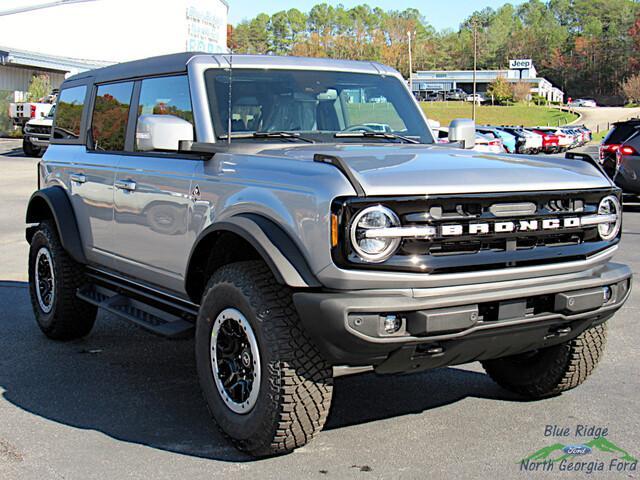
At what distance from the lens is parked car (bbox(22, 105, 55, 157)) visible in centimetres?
3177

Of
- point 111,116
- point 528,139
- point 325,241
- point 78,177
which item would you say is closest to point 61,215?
point 78,177

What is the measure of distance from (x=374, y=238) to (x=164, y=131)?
5.49 ft

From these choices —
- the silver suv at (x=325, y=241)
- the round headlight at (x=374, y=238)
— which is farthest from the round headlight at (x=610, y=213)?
the round headlight at (x=374, y=238)

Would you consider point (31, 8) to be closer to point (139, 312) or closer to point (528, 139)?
point (528, 139)

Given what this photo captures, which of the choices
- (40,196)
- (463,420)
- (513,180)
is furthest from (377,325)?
(40,196)

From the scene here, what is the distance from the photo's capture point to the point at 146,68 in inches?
238

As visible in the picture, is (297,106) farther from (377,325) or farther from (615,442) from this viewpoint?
(615,442)

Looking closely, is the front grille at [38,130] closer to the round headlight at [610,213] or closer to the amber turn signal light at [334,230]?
the round headlight at [610,213]

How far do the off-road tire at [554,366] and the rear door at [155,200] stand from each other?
2075 millimetres

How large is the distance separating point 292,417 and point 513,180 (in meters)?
1.54

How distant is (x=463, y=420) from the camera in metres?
5.03

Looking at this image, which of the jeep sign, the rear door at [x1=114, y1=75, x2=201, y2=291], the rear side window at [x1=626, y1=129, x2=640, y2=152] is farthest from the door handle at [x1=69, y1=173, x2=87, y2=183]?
the jeep sign

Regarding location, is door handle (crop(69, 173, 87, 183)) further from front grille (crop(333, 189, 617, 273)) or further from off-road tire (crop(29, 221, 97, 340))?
front grille (crop(333, 189, 617, 273))

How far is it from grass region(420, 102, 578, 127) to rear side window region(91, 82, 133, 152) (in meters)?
86.8
